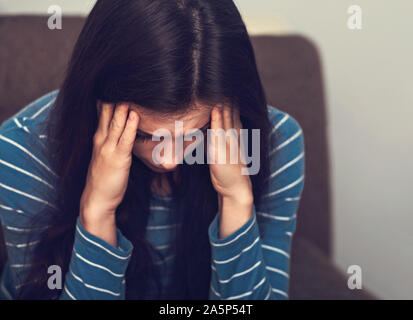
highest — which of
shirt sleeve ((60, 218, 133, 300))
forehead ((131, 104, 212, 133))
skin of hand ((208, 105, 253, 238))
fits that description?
forehead ((131, 104, 212, 133))

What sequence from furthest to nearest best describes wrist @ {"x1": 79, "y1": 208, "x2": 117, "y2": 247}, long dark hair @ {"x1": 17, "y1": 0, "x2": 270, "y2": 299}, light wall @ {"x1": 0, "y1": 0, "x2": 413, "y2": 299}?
light wall @ {"x1": 0, "y1": 0, "x2": 413, "y2": 299}, wrist @ {"x1": 79, "y1": 208, "x2": 117, "y2": 247}, long dark hair @ {"x1": 17, "y1": 0, "x2": 270, "y2": 299}

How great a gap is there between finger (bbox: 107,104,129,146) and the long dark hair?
0.5 inches

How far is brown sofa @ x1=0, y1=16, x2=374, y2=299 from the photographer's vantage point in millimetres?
931

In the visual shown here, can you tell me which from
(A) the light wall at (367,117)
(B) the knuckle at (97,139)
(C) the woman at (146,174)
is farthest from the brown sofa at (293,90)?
(B) the knuckle at (97,139)

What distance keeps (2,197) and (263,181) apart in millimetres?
408

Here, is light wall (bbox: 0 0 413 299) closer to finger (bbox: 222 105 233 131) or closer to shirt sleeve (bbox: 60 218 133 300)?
finger (bbox: 222 105 233 131)

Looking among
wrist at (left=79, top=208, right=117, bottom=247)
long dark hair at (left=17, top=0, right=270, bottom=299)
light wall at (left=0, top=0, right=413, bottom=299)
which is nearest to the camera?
long dark hair at (left=17, top=0, right=270, bottom=299)

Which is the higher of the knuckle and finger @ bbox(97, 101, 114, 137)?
finger @ bbox(97, 101, 114, 137)

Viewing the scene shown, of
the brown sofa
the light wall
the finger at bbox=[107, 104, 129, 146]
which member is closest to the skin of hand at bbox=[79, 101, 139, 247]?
the finger at bbox=[107, 104, 129, 146]

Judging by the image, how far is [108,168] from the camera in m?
0.66

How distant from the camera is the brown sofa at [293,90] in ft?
3.05

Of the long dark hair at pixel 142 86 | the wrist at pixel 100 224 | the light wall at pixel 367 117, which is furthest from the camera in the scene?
the light wall at pixel 367 117

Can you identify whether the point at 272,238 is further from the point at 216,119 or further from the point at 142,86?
the point at 142,86

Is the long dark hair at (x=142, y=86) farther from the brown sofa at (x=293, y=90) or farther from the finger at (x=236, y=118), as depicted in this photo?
the brown sofa at (x=293, y=90)
